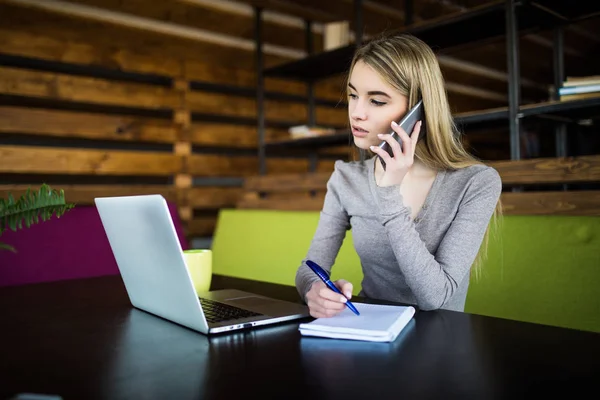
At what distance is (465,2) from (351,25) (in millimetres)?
881

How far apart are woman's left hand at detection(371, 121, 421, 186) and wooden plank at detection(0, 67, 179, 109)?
94.1 inches

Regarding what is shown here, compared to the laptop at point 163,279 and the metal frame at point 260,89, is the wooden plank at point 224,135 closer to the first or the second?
the metal frame at point 260,89

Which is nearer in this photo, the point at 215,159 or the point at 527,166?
the point at 527,166

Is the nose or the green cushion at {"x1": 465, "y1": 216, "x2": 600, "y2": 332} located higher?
the nose

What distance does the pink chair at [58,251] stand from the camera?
2029mm

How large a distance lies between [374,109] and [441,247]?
15.0 inches

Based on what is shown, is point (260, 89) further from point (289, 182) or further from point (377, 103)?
point (377, 103)

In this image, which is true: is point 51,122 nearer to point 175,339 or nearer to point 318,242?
point 318,242

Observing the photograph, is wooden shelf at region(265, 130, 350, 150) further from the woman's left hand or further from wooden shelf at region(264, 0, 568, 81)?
the woman's left hand

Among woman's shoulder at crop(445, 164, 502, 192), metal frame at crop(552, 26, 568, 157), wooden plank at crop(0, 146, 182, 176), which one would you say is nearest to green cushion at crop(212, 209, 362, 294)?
woman's shoulder at crop(445, 164, 502, 192)

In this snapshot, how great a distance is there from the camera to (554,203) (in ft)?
5.90

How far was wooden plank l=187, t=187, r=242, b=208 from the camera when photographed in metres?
3.52

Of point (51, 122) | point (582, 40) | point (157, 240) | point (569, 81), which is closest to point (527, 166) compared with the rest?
point (569, 81)

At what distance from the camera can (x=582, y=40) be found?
5422mm
